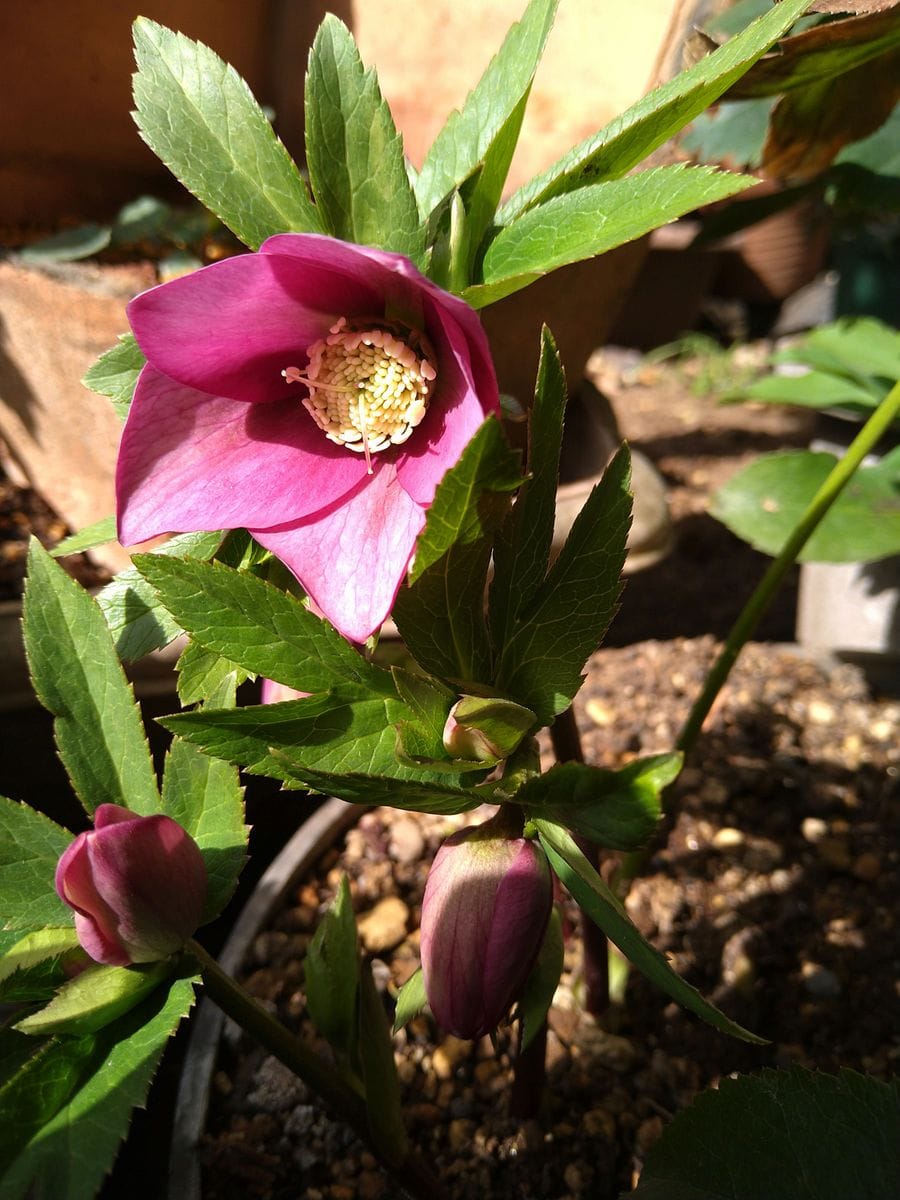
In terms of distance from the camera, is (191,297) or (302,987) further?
(302,987)

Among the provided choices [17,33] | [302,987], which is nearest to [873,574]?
[302,987]

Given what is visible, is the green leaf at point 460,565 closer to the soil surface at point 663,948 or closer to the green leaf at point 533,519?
the green leaf at point 533,519

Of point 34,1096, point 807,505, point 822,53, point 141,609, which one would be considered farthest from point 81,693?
point 807,505

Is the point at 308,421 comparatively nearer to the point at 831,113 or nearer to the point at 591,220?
the point at 591,220

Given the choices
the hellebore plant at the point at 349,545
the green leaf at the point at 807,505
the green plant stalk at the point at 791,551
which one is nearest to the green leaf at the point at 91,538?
the hellebore plant at the point at 349,545

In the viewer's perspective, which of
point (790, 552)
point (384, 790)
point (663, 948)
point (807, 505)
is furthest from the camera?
point (807, 505)

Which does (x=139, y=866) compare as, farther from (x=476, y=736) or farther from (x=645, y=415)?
(x=645, y=415)
